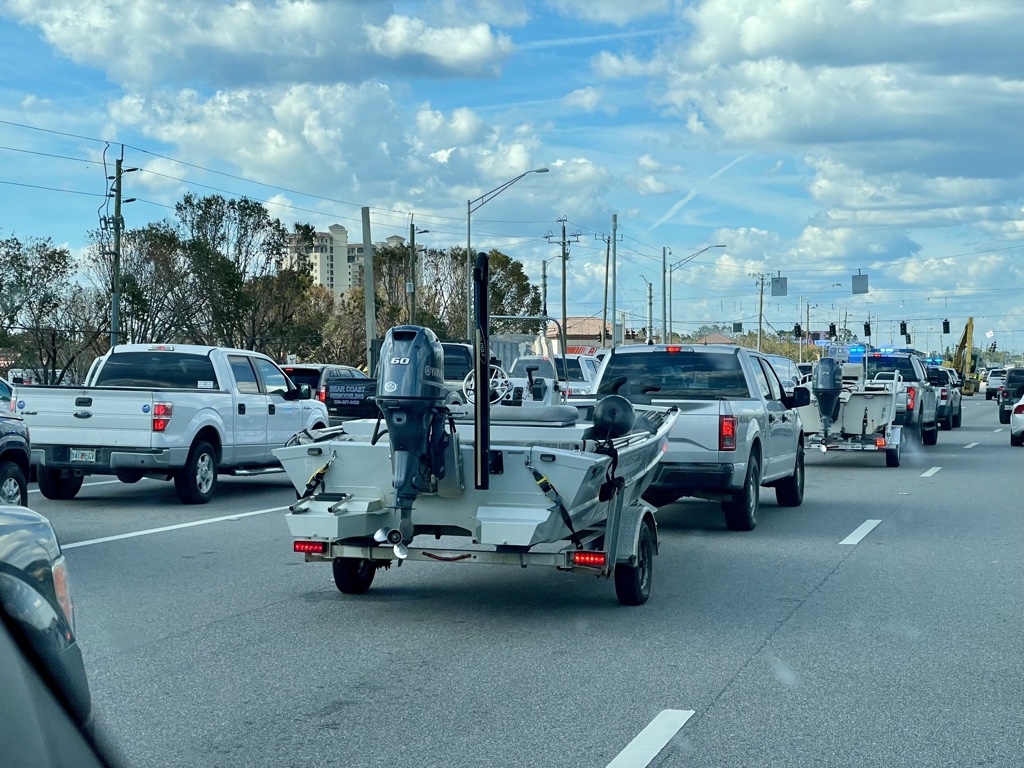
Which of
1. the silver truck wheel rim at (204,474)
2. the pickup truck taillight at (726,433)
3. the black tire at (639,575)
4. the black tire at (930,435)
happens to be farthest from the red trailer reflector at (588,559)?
the black tire at (930,435)

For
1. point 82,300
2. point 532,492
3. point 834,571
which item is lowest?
point 834,571

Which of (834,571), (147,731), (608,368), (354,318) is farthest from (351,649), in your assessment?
(354,318)

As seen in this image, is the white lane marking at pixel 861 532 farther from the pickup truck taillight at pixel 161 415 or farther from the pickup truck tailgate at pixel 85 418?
the pickup truck tailgate at pixel 85 418

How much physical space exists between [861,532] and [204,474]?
772cm

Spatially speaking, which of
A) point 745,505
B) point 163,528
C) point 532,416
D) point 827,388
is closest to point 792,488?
point 745,505

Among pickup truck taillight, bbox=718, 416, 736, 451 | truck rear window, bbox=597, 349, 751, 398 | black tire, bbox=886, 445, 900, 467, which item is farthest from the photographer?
black tire, bbox=886, 445, 900, 467

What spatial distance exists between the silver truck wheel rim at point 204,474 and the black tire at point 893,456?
38.8 feet

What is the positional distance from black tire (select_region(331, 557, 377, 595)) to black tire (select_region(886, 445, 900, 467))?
1452 centimetres

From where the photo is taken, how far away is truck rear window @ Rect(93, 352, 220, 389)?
16.0m

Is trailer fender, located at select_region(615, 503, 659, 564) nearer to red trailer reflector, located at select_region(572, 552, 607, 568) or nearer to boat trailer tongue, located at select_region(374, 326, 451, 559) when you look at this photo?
red trailer reflector, located at select_region(572, 552, 607, 568)

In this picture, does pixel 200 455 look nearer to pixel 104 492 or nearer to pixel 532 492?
pixel 104 492

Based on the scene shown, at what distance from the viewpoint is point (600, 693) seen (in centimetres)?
654

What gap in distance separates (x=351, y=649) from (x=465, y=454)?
1425mm

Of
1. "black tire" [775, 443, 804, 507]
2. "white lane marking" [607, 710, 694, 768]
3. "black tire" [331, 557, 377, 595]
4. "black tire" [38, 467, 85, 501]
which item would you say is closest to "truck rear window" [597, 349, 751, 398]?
"black tire" [775, 443, 804, 507]
